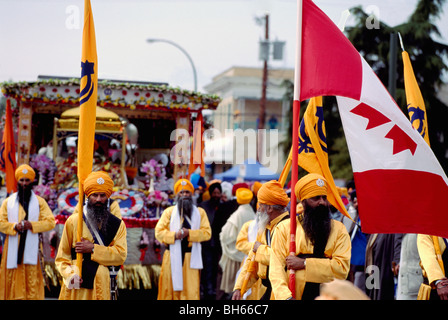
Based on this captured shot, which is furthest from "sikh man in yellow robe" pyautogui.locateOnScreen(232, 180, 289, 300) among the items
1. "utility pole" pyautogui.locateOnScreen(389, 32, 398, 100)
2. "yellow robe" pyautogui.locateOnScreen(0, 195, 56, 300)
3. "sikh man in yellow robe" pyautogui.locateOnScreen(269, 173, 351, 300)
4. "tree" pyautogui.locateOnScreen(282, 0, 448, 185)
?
"tree" pyautogui.locateOnScreen(282, 0, 448, 185)

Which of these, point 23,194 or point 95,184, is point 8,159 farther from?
point 95,184

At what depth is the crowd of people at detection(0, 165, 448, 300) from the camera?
5.24 meters

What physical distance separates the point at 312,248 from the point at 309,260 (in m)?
0.13

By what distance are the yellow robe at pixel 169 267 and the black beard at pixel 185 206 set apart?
13 centimetres

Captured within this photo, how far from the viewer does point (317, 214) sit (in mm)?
5316

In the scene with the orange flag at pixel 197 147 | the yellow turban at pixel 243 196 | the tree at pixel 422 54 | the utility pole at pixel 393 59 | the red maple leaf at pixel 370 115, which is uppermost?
the tree at pixel 422 54

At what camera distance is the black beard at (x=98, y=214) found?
6.49 m

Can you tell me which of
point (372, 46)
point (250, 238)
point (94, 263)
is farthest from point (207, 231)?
point (372, 46)

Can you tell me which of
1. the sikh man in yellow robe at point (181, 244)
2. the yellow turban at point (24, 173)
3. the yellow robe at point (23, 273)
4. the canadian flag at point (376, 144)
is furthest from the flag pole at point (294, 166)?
the yellow turban at point (24, 173)

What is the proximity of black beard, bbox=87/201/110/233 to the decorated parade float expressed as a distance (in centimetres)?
493

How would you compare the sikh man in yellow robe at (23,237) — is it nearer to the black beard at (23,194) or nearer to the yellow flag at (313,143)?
the black beard at (23,194)

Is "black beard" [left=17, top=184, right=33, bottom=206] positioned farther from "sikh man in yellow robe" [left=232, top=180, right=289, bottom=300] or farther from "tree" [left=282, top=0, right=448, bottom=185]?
"tree" [left=282, top=0, right=448, bottom=185]

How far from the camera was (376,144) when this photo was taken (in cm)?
534

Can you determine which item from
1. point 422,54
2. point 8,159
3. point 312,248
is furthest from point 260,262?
point 422,54
